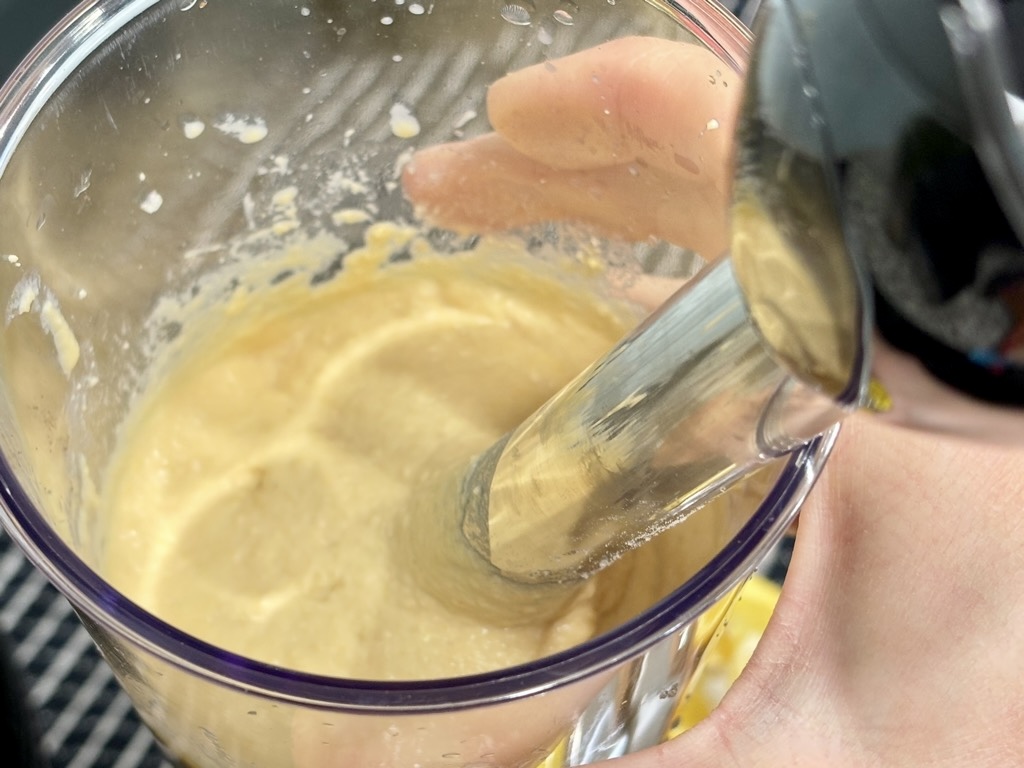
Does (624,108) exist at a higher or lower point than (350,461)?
higher

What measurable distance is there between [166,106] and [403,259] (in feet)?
0.69

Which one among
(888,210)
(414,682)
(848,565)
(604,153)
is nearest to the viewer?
(888,210)

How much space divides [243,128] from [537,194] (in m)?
0.19

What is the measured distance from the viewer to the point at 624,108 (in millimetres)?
602

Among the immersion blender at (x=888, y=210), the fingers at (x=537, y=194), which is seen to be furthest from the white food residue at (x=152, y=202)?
the immersion blender at (x=888, y=210)

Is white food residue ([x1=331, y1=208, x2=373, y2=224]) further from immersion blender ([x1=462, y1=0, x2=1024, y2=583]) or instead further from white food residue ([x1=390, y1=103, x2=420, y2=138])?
immersion blender ([x1=462, y1=0, x2=1024, y2=583])

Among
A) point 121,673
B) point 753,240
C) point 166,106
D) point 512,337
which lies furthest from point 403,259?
point 753,240

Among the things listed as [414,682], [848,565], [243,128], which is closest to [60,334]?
[243,128]

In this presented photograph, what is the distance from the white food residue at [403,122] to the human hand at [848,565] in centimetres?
7

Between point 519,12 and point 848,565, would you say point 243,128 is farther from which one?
point 848,565

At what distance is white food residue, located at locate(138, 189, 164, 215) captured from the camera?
24.0 inches

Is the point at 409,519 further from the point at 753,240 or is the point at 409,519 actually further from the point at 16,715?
the point at 753,240

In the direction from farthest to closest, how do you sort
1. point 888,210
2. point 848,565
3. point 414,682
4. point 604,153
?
point 604,153, point 848,565, point 414,682, point 888,210

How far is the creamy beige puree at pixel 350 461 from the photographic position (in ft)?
1.86
